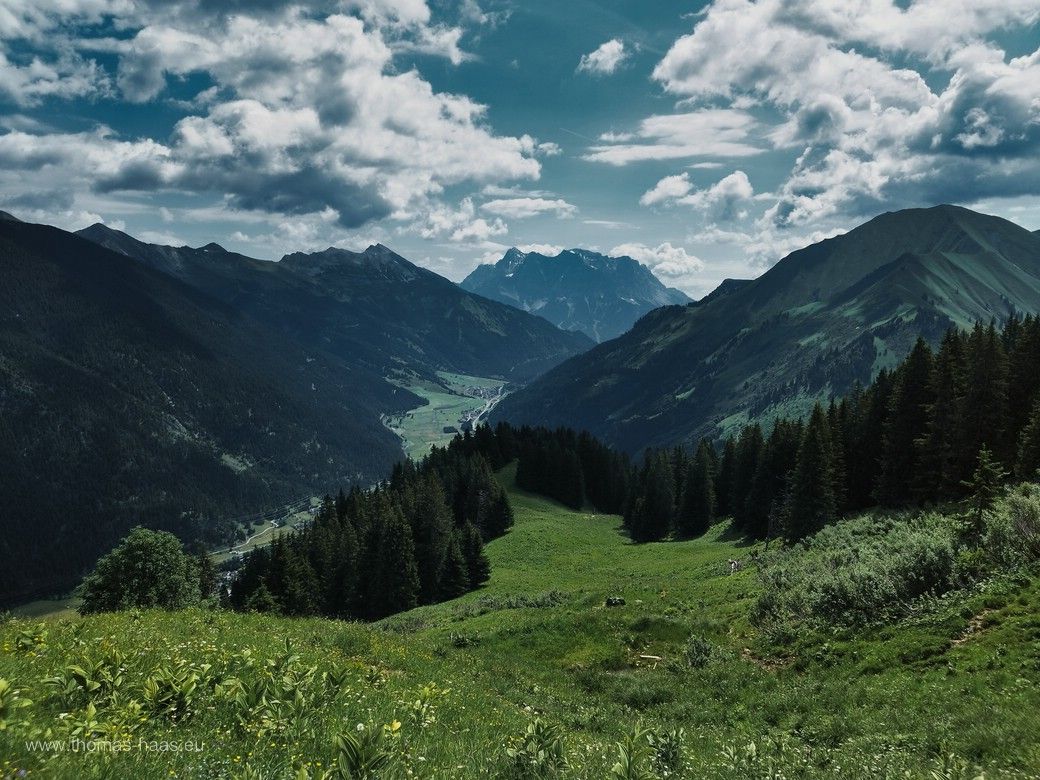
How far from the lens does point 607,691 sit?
69.3 feet

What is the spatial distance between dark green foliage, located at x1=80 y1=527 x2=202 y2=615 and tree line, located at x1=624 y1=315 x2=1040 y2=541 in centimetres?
6167

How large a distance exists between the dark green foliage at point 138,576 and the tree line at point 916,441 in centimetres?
6167

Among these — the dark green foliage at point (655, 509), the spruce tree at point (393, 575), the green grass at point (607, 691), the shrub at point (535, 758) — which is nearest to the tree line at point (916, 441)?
the green grass at point (607, 691)

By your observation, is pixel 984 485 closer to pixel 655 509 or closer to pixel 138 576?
pixel 138 576

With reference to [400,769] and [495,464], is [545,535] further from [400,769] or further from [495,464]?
[400,769]

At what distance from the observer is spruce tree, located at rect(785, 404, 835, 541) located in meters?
57.2

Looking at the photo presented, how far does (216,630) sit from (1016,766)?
60.9 ft

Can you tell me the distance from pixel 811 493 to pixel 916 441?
12491mm

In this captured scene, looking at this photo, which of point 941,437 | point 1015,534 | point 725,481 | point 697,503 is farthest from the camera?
point 725,481

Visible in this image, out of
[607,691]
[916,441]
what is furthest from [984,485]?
[607,691]

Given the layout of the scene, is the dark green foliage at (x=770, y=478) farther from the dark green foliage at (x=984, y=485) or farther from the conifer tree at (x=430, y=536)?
the dark green foliage at (x=984, y=485)

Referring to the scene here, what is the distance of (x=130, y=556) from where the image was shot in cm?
5303

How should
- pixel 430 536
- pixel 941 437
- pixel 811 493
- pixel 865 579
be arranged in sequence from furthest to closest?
pixel 430 536
pixel 811 493
pixel 941 437
pixel 865 579

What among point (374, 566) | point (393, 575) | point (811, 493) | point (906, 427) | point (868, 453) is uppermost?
point (906, 427)
